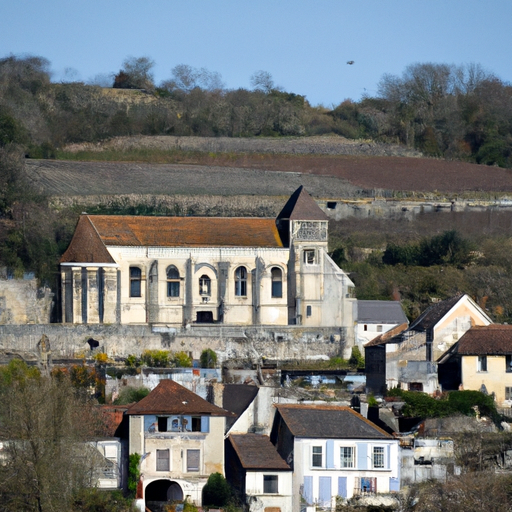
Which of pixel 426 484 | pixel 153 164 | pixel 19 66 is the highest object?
pixel 19 66

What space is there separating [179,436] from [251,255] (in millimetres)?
21951

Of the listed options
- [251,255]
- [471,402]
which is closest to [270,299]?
[251,255]

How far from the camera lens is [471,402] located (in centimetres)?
5369

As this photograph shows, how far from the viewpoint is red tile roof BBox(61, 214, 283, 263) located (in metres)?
67.2

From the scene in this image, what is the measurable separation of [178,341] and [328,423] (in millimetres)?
15138

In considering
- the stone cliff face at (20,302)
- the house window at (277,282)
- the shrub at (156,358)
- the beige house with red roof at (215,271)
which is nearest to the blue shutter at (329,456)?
the shrub at (156,358)

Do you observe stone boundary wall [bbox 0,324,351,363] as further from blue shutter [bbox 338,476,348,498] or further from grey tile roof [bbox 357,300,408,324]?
blue shutter [bbox 338,476,348,498]

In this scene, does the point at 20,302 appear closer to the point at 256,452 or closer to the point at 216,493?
the point at 256,452

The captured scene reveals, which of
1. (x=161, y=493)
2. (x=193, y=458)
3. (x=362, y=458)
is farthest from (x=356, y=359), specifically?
(x=161, y=493)

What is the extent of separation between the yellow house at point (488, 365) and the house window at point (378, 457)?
8029mm

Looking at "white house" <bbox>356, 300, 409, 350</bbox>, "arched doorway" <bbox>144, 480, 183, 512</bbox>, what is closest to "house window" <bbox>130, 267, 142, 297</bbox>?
"white house" <bbox>356, 300, 409, 350</bbox>

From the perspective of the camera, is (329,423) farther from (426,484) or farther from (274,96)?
(274,96)

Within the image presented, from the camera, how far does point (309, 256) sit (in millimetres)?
69625

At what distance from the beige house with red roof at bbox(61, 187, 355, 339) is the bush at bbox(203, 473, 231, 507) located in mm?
20172
